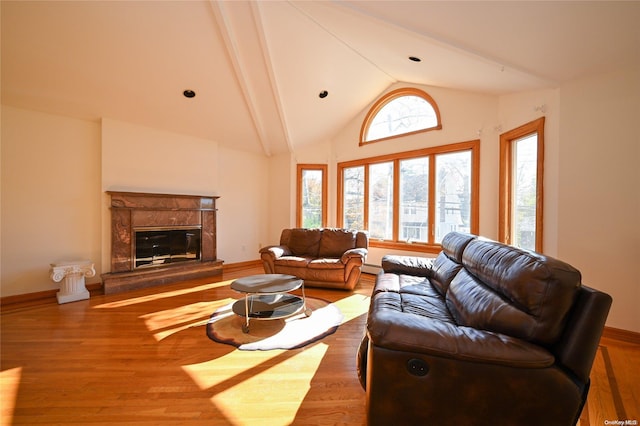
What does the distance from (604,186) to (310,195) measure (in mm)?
4462

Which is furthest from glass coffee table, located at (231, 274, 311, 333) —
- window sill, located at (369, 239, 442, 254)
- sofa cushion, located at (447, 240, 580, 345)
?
window sill, located at (369, 239, 442, 254)

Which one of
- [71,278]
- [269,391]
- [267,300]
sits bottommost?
[269,391]

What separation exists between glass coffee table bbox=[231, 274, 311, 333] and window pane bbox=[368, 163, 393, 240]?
2.44 m

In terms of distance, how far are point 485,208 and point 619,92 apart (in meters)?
1.74

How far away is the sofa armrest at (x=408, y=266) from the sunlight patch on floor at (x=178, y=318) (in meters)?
2.16

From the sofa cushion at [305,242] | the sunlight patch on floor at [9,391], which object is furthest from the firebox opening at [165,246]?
the sunlight patch on floor at [9,391]

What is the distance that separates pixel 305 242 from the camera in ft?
15.6

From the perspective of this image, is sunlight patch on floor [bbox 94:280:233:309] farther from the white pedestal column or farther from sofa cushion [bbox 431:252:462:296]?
sofa cushion [bbox 431:252:462:296]

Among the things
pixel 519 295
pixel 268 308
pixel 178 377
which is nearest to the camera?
pixel 519 295

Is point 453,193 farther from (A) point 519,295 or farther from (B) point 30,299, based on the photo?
(B) point 30,299

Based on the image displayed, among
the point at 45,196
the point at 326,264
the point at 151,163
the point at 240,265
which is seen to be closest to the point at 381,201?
the point at 326,264

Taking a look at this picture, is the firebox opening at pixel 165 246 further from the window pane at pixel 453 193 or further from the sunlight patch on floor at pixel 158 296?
the window pane at pixel 453 193

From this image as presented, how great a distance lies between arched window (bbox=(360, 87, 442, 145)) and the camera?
4.45 m

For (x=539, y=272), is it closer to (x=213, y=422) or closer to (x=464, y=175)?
(x=213, y=422)
